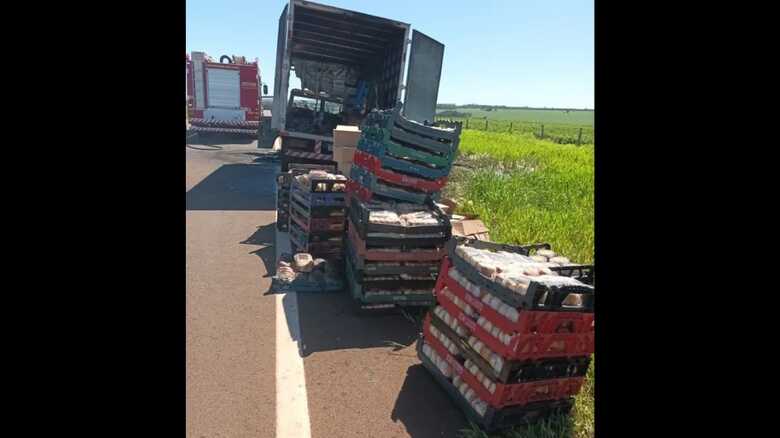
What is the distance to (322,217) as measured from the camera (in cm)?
650

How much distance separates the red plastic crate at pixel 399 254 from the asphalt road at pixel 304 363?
2.30ft

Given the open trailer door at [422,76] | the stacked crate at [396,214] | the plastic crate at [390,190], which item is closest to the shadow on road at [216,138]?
the open trailer door at [422,76]

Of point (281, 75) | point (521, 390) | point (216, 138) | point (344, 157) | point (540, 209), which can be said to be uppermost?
point (281, 75)

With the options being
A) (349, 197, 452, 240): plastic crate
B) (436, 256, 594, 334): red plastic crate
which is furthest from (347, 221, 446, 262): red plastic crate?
(436, 256, 594, 334): red plastic crate

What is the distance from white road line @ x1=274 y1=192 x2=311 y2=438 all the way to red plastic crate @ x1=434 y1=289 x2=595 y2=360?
1.41m

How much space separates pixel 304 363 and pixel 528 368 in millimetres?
1941

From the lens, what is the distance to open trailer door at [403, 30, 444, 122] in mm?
10609

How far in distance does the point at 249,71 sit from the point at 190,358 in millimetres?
19705

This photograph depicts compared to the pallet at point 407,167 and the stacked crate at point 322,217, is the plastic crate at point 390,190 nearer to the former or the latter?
the pallet at point 407,167

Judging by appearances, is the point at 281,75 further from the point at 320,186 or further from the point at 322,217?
the point at 322,217

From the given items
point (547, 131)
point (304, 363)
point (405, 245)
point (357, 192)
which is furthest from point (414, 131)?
point (547, 131)
